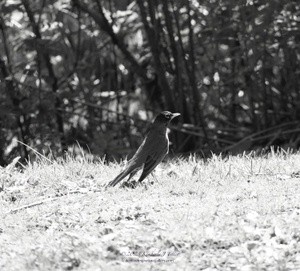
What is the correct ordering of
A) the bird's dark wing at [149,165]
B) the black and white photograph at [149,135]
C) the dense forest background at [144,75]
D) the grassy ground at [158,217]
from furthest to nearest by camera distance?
the dense forest background at [144,75] < the bird's dark wing at [149,165] < the black and white photograph at [149,135] < the grassy ground at [158,217]

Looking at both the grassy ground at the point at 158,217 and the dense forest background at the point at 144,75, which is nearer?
the grassy ground at the point at 158,217

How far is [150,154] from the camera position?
8.53 meters

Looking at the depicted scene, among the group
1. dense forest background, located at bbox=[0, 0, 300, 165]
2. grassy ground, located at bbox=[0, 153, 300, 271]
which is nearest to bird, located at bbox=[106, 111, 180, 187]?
grassy ground, located at bbox=[0, 153, 300, 271]

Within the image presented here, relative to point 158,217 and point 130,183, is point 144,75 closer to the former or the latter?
point 130,183

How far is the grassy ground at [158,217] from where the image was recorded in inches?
239

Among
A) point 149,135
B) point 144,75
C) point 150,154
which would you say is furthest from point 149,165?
point 144,75

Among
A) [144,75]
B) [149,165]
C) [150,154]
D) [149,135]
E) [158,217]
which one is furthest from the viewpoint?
[144,75]

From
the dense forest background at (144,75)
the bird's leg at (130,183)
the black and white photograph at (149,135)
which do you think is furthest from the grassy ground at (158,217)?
the dense forest background at (144,75)

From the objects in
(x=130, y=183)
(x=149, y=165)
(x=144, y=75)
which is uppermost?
(x=144, y=75)

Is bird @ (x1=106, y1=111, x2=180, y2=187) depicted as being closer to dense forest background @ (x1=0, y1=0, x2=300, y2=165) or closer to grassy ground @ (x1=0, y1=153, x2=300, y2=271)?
grassy ground @ (x1=0, y1=153, x2=300, y2=271)

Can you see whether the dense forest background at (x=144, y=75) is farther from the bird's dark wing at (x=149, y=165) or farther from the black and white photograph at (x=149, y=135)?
the bird's dark wing at (x=149, y=165)

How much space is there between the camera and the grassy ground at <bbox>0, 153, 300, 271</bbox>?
606 centimetres

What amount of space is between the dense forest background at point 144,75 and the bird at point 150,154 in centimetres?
221

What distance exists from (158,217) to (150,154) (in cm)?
161
